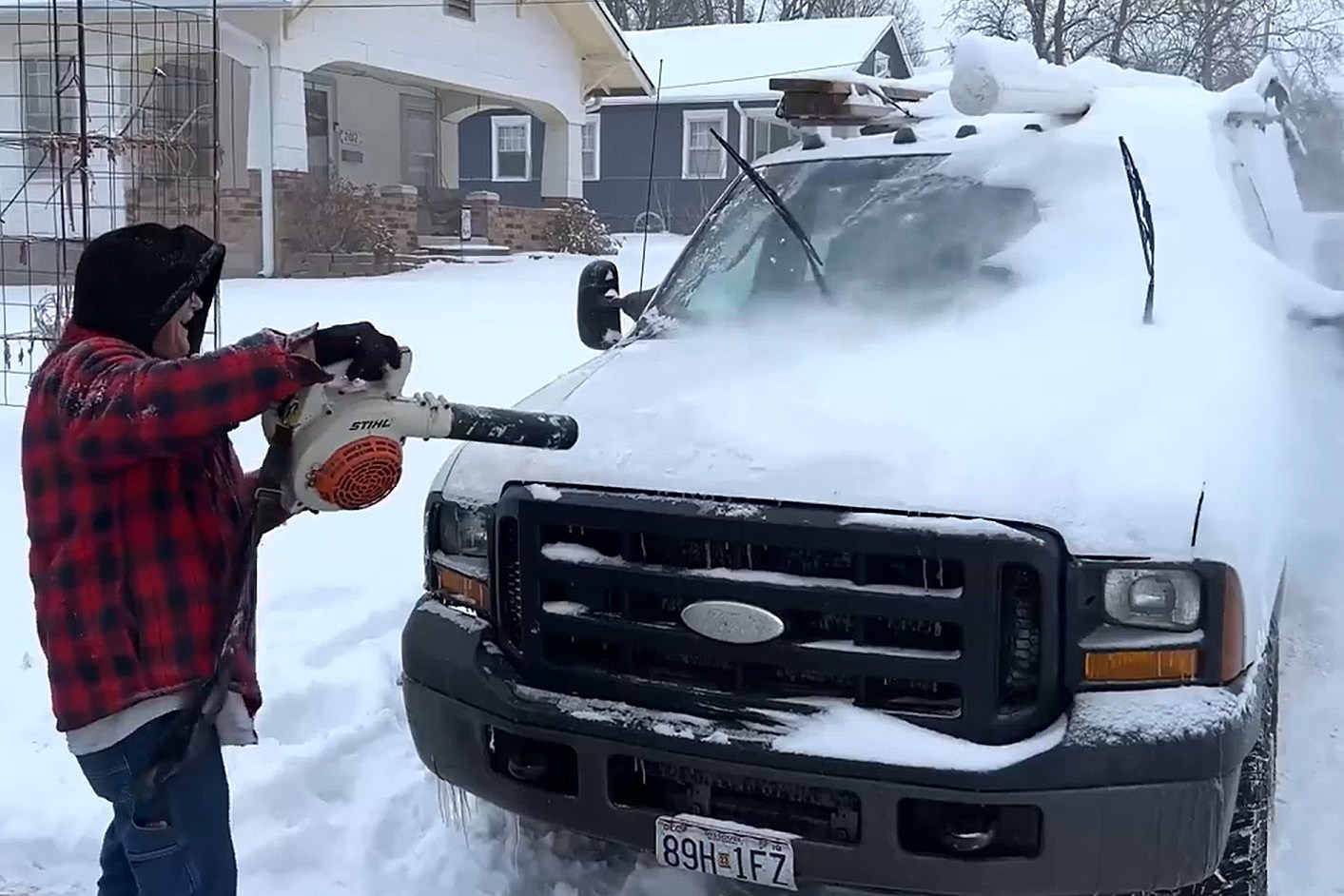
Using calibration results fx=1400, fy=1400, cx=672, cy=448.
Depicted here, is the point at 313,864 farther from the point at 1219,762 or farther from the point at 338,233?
the point at 338,233

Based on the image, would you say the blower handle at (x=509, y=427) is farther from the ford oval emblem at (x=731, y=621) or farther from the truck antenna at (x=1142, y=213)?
the truck antenna at (x=1142, y=213)

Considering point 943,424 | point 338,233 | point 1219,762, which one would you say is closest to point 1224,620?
point 1219,762

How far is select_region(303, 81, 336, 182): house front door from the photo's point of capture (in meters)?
21.6

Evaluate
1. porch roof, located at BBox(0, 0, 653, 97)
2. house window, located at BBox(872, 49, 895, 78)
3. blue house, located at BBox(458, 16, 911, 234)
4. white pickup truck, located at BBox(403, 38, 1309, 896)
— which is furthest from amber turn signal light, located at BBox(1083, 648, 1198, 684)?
house window, located at BBox(872, 49, 895, 78)

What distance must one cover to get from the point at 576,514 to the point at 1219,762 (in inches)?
52.5

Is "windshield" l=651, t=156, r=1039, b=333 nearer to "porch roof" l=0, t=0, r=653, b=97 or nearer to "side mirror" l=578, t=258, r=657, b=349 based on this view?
"side mirror" l=578, t=258, r=657, b=349

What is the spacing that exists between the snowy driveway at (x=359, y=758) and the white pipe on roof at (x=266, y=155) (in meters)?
11.2

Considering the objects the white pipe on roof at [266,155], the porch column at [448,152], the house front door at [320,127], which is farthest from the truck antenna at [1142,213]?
the porch column at [448,152]

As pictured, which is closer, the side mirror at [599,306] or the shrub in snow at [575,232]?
the side mirror at [599,306]

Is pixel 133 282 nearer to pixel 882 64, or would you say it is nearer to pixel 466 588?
pixel 466 588

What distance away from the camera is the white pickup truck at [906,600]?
2.60 metres

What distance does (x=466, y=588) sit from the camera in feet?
10.7

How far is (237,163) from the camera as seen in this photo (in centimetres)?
1828

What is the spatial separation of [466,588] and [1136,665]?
1.49m
